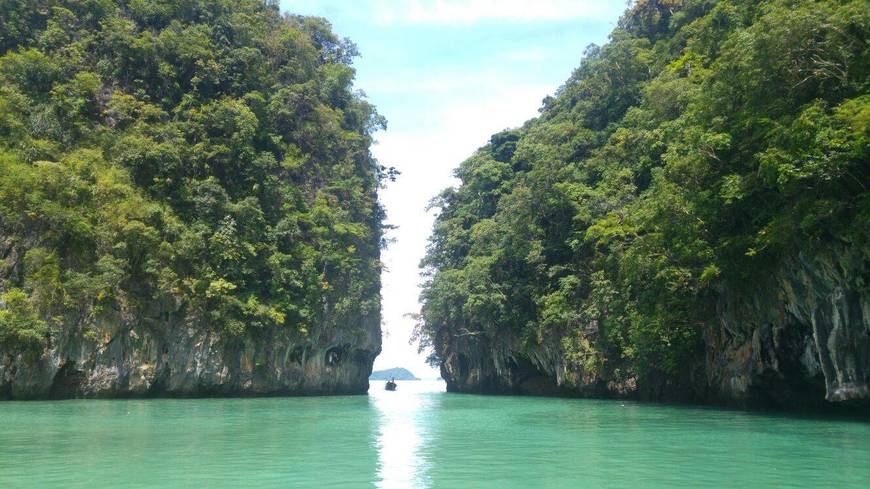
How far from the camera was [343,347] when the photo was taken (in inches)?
1382

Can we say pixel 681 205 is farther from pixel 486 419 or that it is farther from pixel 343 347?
pixel 343 347

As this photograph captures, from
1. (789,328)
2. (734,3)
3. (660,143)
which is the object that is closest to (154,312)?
(660,143)

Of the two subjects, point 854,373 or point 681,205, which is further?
A: point 681,205

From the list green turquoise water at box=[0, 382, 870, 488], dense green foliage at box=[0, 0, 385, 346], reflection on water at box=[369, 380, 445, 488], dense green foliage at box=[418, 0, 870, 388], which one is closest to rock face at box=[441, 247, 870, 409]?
dense green foliage at box=[418, 0, 870, 388]

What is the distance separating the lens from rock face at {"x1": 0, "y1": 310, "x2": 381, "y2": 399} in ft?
70.7

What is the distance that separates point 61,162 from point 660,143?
20392 mm

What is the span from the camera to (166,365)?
2516 cm

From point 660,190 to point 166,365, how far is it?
19301 mm

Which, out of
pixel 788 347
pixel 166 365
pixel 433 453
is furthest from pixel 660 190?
pixel 166 365

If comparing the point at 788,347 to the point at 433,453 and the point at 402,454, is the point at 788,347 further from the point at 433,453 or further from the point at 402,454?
the point at 402,454

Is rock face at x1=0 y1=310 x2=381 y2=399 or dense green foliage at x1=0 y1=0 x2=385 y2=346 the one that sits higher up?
dense green foliage at x1=0 y1=0 x2=385 y2=346

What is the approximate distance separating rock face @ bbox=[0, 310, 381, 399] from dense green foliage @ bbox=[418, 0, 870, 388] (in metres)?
8.03

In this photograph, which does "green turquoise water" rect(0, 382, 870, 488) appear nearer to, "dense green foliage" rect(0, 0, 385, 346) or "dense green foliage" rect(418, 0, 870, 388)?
"dense green foliage" rect(418, 0, 870, 388)

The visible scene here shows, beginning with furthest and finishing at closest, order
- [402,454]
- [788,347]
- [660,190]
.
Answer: [660,190], [788,347], [402,454]
